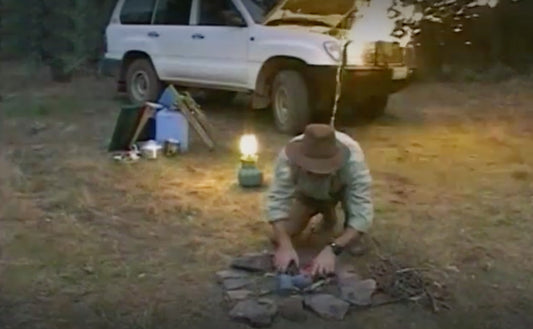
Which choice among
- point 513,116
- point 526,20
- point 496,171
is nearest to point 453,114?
point 513,116

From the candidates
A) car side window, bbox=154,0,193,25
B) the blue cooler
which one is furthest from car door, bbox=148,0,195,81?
the blue cooler

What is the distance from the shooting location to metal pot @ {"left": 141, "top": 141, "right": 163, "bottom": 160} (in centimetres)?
689

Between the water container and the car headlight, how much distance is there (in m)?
1.41

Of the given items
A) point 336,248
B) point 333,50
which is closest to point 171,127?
point 333,50

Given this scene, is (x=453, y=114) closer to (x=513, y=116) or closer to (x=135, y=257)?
(x=513, y=116)

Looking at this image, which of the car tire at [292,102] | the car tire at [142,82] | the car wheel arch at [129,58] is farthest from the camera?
the car wheel arch at [129,58]

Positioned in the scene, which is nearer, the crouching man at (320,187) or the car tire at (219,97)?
the crouching man at (320,187)

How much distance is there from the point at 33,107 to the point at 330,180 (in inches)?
248

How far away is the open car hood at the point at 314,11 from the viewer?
25.8ft

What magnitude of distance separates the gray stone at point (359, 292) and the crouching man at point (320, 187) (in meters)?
0.14

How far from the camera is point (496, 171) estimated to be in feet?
21.4

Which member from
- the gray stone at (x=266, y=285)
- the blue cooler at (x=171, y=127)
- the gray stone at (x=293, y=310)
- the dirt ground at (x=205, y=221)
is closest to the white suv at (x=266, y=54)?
the dirt ground at (x=205, y=221)

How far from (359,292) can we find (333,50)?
13.2 ft

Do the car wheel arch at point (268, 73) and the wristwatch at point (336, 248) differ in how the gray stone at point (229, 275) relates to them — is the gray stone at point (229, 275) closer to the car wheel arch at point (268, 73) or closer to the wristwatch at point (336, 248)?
the wristwatch at point (336, 248)
